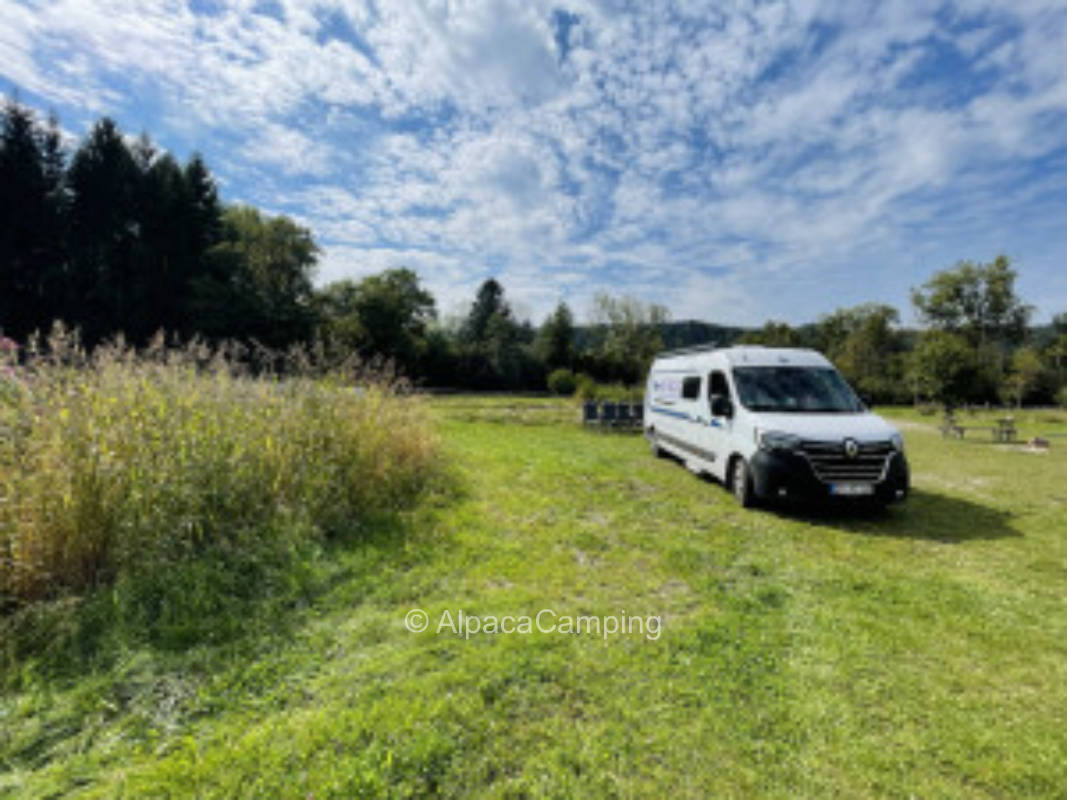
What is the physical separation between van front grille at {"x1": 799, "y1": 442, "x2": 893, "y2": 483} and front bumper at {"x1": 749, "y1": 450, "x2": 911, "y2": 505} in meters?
0.07

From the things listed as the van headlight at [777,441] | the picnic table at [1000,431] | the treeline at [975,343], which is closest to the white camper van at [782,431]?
the van headlight at [777,441]

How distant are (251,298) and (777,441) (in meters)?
38.1

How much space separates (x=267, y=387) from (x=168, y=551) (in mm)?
2436

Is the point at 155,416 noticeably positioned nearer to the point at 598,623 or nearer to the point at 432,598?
the point at 432,598

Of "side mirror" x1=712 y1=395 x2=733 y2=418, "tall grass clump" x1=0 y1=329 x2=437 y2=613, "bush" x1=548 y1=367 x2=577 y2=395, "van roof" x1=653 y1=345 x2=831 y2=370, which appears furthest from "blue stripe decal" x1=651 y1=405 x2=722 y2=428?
"bush" x1=548 y1=367 x2=577 y2=395

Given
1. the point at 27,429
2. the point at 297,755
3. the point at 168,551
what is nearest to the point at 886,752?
the point at 297,755

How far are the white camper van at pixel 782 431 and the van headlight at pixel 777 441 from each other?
0.04ft

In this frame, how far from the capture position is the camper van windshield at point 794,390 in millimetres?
6168

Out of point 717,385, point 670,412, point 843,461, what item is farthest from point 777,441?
point 670,412

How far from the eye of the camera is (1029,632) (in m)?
3.06

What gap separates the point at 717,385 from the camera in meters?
7.22

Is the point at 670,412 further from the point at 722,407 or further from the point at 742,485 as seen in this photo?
the point at 742,485

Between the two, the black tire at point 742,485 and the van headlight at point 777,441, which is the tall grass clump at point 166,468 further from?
the van headlight at point 777,441

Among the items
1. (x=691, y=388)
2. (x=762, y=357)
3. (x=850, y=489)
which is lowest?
(x=850, y=489)
